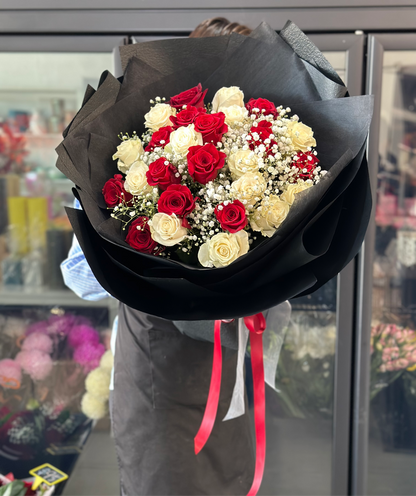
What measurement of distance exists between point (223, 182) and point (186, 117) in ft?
0.44

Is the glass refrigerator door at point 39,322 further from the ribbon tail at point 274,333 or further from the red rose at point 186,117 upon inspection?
the red rose at point 186,117

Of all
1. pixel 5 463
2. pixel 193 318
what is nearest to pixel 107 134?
pixel 193 318

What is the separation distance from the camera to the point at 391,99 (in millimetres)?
1432

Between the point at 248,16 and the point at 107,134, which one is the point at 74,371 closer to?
the point at 107,134

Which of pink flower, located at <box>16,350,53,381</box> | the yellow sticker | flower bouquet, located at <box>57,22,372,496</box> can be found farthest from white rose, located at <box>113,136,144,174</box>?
the yellow sticker

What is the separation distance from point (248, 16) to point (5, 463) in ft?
5.97

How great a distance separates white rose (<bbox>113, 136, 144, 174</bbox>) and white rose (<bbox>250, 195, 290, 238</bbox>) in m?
0.23

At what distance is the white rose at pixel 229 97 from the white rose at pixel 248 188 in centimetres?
18

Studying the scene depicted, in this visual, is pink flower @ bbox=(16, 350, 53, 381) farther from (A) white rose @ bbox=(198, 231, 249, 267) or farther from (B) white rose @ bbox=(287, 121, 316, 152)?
(B) white rose @ bbox=(287, 121, 316, 152)

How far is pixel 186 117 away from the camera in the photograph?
2.40 ft

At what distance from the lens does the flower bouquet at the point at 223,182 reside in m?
0.67

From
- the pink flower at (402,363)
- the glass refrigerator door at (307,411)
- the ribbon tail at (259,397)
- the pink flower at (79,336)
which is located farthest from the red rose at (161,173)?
the pink flower at (402,363)

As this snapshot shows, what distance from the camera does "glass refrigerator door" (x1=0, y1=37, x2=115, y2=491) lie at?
5.26 ft

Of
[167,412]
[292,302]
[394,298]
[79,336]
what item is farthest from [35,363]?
[394,298]
